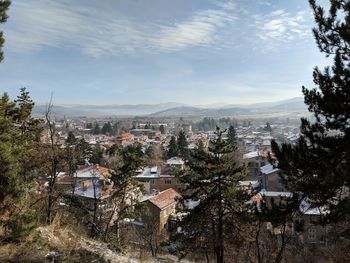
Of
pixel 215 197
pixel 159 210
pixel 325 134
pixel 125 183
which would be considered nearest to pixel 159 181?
pixel 159 210

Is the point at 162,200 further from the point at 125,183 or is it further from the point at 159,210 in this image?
the point at 125,183

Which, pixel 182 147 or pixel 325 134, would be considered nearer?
pixel 325 134

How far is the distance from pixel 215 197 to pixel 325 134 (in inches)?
349

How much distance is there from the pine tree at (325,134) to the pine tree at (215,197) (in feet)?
26.1

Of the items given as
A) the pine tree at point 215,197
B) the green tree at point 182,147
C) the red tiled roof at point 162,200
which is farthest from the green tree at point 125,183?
the green tree at point 182,147

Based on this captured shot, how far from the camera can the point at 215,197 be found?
55.0 feet

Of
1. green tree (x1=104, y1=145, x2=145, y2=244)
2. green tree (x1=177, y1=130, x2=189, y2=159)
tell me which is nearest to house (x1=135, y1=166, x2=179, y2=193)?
green tree (x1=177, y1=130, x2=189, y2=159)

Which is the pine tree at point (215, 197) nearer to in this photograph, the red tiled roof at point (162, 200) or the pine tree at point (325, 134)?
the pine tree at point (325, 134)

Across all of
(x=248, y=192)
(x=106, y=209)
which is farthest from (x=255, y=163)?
(x=248, y=192)

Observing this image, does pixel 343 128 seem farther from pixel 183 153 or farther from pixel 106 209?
pixel 183 153

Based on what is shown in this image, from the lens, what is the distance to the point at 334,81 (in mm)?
8516

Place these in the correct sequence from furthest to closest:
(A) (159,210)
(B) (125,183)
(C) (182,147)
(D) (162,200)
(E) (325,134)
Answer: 1. (C) (182,147)
2. (D) (162,200)
3. (A) (159,210)
4. (B) (125,183)
5. (E) (325,134)

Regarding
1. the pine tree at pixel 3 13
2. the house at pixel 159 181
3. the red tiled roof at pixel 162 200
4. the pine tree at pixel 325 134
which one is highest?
the pine tree at pixel 3 13

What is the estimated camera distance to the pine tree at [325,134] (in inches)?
326
